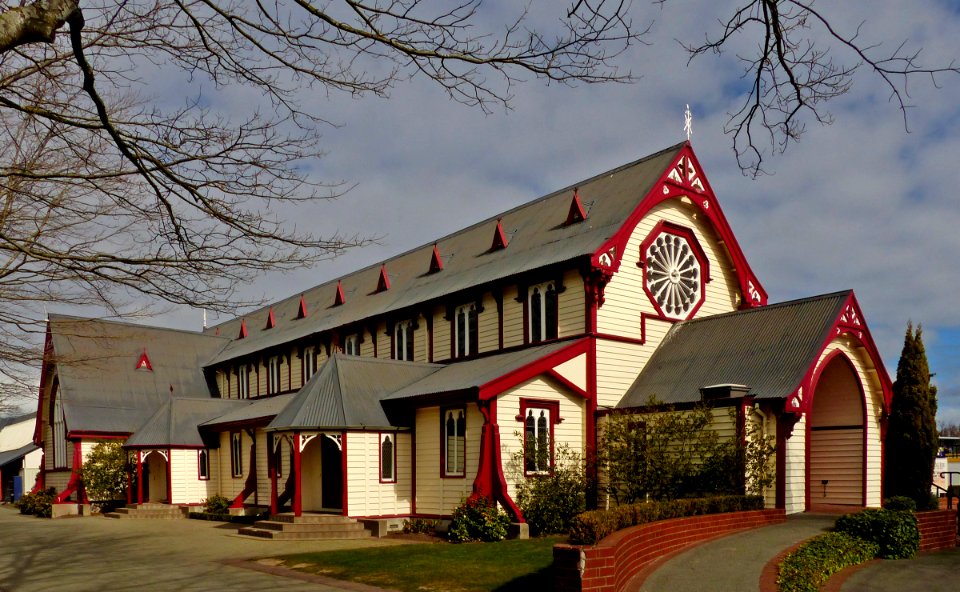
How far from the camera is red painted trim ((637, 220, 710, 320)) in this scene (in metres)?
27.0

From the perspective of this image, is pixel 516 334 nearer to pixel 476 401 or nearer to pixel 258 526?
pixel 476 401

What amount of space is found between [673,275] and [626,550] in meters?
15.9

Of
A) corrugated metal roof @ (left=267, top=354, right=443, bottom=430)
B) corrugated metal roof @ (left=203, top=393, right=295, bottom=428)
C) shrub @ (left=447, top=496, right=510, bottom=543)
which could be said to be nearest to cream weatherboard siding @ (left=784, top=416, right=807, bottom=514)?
shrub @ (left=447, top=496, right=510, bottom=543)

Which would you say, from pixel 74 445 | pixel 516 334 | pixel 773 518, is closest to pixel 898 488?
pixel 773 518

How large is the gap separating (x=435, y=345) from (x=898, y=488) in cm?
1482

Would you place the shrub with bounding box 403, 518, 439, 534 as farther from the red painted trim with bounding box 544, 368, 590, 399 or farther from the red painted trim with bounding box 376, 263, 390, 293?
the red painted trim with bounding box 376, 263, 390, 293

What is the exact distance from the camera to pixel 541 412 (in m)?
24.5

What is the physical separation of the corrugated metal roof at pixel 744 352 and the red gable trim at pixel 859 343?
142 mm

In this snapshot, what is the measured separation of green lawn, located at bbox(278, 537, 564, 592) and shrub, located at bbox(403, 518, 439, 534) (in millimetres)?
3379

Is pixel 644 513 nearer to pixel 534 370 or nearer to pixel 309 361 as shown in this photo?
pixel 534 370

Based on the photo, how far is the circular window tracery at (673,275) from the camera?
27531 millimetres

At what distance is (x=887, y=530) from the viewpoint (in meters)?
17.5

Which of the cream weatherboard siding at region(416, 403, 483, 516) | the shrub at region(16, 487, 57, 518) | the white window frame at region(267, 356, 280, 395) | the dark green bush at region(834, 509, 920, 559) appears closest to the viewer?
the dark green bush at region(834, 509, 920, 559)

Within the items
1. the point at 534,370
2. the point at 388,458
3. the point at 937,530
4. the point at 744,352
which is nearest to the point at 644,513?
the point at 937,530
